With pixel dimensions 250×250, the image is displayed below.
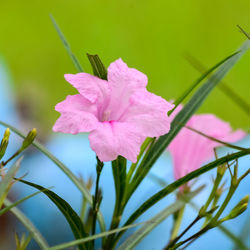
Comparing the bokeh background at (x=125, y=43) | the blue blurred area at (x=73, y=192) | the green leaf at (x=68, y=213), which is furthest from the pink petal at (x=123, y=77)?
the bokeh background at (x=125, y=43)

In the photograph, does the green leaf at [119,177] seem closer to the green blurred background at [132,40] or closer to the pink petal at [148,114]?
the pink petal at [148,114]

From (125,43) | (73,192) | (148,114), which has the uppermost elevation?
(125,43)

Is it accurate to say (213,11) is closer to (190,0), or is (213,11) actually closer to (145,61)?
(190,0)

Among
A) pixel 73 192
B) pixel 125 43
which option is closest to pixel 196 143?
pixel 73 192

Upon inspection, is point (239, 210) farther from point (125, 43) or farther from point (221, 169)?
point (125, 43)

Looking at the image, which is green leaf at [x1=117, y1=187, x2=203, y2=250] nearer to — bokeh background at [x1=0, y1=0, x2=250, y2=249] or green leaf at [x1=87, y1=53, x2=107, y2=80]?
green leaf at [x1=87, y1=53, x2=107, y2=80]

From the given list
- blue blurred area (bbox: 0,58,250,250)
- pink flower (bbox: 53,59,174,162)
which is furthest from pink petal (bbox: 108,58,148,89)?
blue blurred area (bbox: 0,58,250,250)
